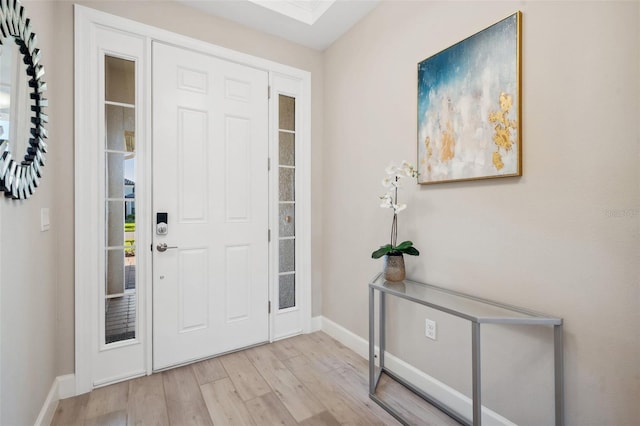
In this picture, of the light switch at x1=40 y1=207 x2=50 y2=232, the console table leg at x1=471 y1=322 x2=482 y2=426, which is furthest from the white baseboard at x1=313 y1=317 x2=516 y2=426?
the light switch at x1=40 y1=207 x2=50 y2=232

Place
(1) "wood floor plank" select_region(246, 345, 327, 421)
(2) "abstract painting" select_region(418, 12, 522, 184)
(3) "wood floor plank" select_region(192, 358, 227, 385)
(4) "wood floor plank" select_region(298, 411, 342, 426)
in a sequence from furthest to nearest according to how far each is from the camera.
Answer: (3) "wood floor plank" select_region(192, 358, 227, 385) → (1) "wood floor plank" select_region(246, 345, 327, 421) → (4) "wood floor plank" select_region(298, 411, 342, 426) → (2) "abstract painting" select_region(418, 12, 522, 184)

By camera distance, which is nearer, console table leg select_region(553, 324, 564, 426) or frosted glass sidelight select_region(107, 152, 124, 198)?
console table leg select_region(553, 324, 564, 426)

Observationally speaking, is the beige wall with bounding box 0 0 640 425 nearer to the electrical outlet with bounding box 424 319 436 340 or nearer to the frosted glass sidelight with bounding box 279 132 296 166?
the electrical outlet with bounding box 424 319 436 340

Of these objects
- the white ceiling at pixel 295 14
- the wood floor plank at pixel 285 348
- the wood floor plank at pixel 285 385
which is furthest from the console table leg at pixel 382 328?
the white ceiling at pixel 295 14

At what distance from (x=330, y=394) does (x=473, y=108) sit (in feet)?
6.15

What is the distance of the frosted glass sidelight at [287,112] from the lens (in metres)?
2.67

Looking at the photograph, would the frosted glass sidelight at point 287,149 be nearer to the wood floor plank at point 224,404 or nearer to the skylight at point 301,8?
the skylight at point 301,8

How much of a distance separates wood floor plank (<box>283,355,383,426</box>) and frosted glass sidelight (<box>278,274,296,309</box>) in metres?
0.48

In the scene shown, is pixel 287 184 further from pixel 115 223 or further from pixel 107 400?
pixel 107 400

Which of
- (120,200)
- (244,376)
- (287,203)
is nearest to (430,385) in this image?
(244,376)

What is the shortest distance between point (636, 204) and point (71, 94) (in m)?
2.87

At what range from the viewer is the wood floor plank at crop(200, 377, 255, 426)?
65.8 inches

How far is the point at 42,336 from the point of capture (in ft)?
5.16

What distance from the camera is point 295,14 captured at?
2.37 metres
